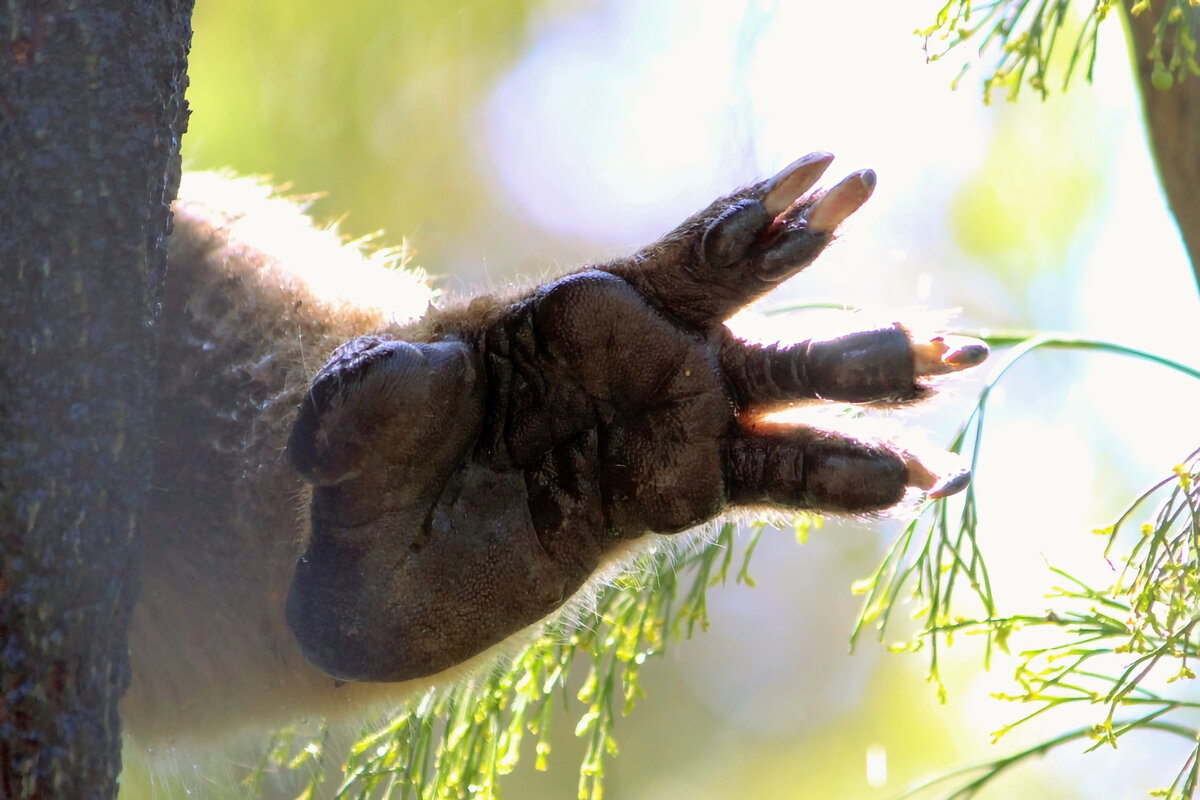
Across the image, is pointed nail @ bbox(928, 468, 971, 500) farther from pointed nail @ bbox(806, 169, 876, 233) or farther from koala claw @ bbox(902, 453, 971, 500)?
pointed nail @ bbox(806, 169, 876, 233)

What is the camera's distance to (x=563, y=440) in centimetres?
142

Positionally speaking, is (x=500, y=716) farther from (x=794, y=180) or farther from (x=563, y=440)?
(x=794, y=180)

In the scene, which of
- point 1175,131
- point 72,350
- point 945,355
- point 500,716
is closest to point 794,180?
point 945,355

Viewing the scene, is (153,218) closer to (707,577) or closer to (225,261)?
(225,261)

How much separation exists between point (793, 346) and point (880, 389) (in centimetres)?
13

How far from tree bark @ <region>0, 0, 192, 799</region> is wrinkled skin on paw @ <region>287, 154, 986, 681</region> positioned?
239 mm

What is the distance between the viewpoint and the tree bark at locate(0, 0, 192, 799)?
1000 mm

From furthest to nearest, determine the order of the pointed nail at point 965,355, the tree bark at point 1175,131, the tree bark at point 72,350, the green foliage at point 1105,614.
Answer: the tree bark at point 1175,131 → the green foliage at point 1105,614 → the pointed nail at point 965,355 → the tree bark at point 72,350

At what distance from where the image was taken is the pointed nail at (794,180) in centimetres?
125

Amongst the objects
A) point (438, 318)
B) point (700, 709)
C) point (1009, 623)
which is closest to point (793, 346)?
point (438, 318)

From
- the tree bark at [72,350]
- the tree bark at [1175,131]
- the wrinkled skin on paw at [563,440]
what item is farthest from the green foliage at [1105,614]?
the tree bark at [72,350]

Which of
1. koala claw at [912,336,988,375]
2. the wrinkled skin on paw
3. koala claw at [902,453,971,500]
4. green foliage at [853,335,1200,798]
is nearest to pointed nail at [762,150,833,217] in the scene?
the wrinkled skin on paw

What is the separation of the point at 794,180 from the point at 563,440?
47 centimetres

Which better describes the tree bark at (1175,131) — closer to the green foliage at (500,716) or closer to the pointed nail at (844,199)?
the green foliage at (500,716)
